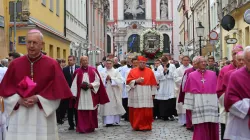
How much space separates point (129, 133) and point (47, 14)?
1324 cm

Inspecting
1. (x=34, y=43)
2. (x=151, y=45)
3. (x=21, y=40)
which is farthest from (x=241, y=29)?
(x=34, y=43)

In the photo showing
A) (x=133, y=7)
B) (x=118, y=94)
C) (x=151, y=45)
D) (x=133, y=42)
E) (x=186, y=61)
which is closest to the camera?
(x=186, y=61)

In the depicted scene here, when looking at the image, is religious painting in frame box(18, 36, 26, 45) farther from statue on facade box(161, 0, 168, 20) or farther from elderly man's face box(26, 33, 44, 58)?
statue on facade box(161, 0, 168, 20)

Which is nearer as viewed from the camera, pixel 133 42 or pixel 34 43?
pixel 34 43

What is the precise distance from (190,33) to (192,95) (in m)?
50.2

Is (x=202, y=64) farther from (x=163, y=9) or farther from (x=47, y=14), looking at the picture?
(x=163, y=9)

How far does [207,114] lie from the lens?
9766mm

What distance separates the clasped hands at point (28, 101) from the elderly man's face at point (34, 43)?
1.95 ft

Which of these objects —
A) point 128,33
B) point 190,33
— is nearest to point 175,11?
point 128,33

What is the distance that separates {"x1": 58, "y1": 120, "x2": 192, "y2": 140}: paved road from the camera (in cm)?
1235

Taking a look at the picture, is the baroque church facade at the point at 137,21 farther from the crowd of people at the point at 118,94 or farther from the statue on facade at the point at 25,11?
the crowd of people at the point at 118,94

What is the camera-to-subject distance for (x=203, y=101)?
9875 millimetres

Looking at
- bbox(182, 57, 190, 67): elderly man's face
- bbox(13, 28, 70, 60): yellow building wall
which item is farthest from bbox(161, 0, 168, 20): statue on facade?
bbox(182, 57, 190, 67): elderly man's face

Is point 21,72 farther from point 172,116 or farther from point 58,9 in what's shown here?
point 58,9
